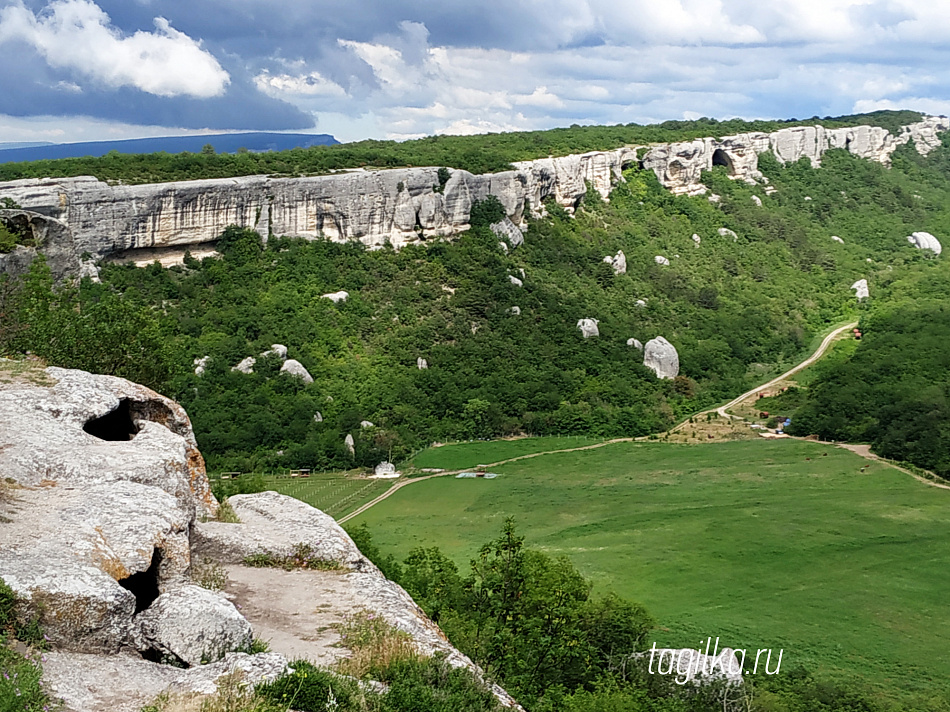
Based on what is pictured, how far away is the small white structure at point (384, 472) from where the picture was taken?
58.0 meters

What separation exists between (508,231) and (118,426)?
62945 mm

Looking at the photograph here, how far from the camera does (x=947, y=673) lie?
107ft

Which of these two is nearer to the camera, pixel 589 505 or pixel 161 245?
pixel 589 505

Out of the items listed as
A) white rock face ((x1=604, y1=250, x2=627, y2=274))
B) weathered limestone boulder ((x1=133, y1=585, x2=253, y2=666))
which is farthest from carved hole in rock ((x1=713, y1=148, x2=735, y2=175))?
weathered limestone boulder ((x1=133, y1=585, x2=253, y2=666))

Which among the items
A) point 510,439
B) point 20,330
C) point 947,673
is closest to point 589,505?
point 510,439

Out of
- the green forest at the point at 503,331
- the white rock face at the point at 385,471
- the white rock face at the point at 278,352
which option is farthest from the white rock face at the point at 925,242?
the white rock face at the point at 278,352

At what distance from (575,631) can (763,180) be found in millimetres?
101367

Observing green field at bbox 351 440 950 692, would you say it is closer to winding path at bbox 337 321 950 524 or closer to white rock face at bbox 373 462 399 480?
winding path at bbox 337 321 950 524

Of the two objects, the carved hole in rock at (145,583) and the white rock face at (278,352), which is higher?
the carved hole in rock at (145,583)

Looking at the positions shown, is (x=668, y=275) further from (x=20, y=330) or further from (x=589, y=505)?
(x=20, y=330)

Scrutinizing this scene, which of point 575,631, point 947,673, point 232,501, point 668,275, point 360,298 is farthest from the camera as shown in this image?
point 668,275

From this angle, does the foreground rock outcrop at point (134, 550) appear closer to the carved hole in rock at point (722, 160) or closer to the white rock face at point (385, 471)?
the white rock face at point (385, 471)

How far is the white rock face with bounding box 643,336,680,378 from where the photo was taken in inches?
2958

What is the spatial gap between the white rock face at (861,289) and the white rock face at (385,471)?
6117cm
